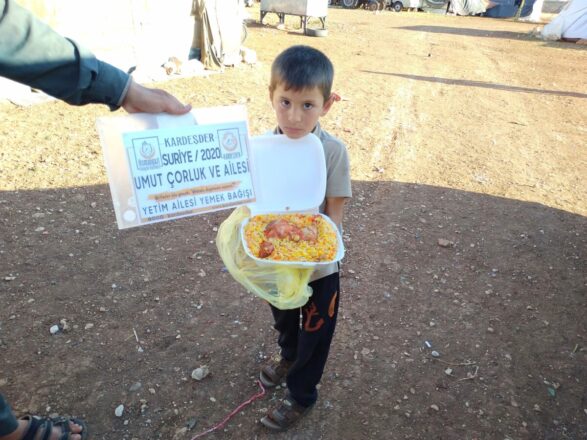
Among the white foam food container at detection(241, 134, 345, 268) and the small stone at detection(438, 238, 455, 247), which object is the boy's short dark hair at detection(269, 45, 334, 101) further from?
the small stone at detection(438, 238, 455, 247)

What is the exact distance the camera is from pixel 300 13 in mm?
13797

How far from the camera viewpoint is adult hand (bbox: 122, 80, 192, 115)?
1.55 m

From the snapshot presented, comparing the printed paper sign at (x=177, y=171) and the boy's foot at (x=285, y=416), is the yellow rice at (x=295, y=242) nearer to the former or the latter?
the printed paper sign at (x=177, y=171)

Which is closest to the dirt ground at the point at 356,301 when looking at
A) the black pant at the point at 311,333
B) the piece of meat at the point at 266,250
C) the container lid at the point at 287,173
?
the black pant at the point at 311,333

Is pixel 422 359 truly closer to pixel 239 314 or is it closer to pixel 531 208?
pixel 239 314

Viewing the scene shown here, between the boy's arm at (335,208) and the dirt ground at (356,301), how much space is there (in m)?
1.13

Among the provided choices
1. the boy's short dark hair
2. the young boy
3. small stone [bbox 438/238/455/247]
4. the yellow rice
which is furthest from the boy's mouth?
small stone [bbox 438/238/455/247]

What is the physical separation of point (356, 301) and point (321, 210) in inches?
54.0

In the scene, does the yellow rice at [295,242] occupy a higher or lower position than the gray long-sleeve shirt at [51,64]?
lower

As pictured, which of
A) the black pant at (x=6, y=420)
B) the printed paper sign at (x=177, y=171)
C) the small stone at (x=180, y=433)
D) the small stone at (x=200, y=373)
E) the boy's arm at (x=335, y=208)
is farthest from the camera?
the small stone at (x=200, y=373)

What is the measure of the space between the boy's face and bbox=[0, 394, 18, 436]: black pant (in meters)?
1.64

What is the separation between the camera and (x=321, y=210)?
202 centimetres

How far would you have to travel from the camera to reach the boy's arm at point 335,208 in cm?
194

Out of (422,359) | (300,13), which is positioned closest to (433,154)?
(422,359)
